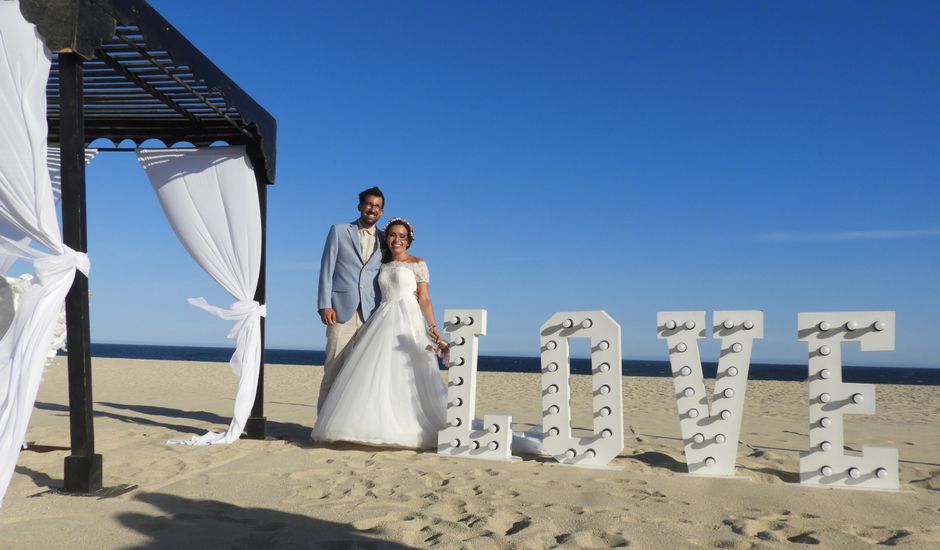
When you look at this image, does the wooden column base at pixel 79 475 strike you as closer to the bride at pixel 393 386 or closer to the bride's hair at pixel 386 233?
the bride at pixel 393 386

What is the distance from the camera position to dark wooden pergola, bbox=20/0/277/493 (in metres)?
3.62

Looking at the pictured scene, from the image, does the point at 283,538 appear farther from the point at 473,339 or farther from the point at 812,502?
the point at 812,502

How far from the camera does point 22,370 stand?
3.36m

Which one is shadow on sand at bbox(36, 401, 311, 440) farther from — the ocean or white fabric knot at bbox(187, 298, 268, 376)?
the ocean

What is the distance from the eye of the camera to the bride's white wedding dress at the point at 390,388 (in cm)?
502

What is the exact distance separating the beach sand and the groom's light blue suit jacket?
1.22 meters

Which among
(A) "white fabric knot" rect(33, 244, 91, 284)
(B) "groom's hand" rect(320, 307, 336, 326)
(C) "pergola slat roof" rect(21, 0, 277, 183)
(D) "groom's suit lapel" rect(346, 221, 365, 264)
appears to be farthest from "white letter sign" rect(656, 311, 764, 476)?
(C) "pergola slat roof" rect(21, 0, 277, 183)

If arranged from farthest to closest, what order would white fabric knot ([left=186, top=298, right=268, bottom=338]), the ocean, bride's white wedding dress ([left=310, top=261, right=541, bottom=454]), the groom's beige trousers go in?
1. the ocean
2. the groom's beige trousers
3. white fabric knot ([left=186, top=298, right=268, bottom=338])
4. bride's white wedding dress ([left=310, top=261, right=541, bottom=454])

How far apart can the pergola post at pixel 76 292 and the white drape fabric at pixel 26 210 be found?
78 mm

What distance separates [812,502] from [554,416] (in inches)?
67.1

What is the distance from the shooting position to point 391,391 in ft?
16.7

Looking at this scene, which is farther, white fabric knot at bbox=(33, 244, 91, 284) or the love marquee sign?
the love marquee sign

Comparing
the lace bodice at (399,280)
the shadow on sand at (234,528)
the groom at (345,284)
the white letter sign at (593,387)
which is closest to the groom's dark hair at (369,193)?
the groom at (345,284)

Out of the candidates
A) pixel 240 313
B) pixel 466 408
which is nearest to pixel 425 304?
pixel 466 408
